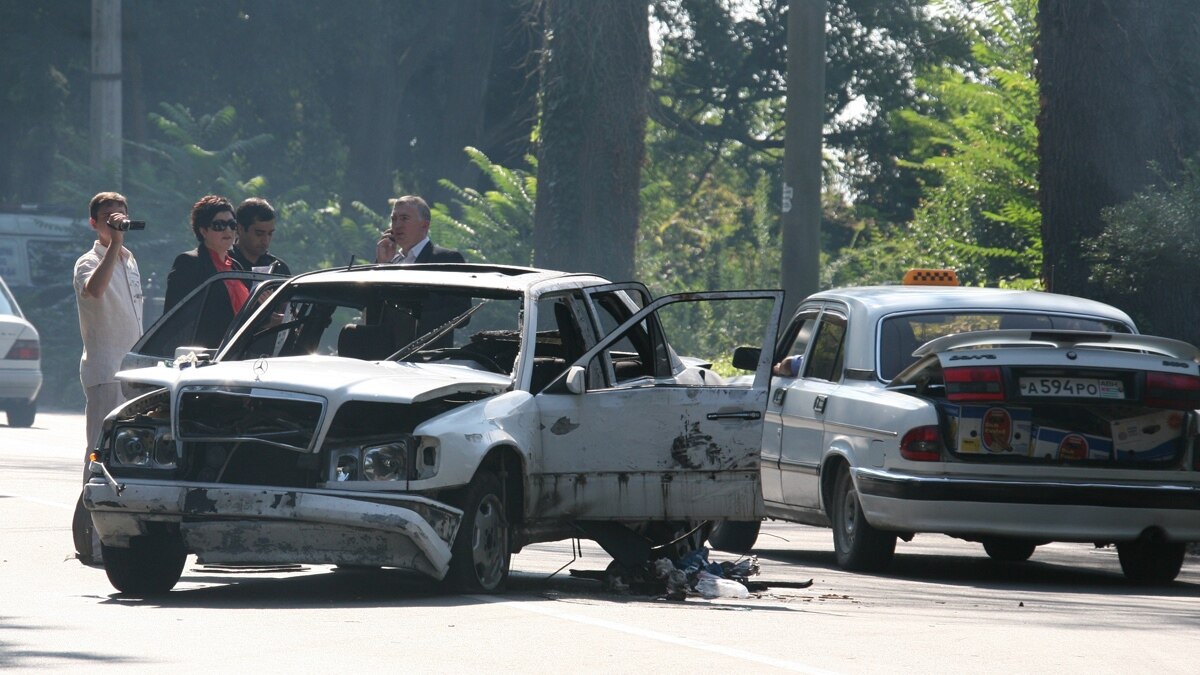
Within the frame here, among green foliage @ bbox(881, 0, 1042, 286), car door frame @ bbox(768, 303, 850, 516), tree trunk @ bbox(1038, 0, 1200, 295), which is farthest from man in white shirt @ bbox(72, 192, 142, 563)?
green foliage @ bbox(881, 0, 1042, 286)

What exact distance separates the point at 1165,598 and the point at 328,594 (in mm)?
4032

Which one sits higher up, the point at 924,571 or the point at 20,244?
the point at 20,244

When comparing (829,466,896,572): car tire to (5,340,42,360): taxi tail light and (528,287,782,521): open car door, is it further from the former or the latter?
(5,340,42,360): taxi tail light

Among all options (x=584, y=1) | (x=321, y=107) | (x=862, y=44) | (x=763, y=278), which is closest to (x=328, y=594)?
(x=584, y=1)

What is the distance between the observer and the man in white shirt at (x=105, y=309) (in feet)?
35.1

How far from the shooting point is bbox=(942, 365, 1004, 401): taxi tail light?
10.4m

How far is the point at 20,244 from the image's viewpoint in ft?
114

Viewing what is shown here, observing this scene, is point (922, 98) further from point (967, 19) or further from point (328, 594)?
point (328, 594)

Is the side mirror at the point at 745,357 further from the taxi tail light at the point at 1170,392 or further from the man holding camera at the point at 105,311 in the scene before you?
the man holding camera at the point at 105,311

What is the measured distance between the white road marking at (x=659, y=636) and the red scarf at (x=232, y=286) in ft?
9.54

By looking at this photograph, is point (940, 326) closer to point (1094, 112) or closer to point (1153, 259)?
point (1153, 259)

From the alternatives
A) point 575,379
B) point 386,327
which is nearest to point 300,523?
point 575,379

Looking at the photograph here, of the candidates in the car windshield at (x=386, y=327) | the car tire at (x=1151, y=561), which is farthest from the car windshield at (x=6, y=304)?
the car tire at (x=1151, y=561)

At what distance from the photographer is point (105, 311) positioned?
35.6 ft
